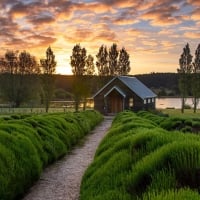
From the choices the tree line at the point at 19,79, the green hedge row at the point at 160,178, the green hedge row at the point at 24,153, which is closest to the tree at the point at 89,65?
the tree line at the point at 19,79

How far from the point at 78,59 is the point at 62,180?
5451 centimetres

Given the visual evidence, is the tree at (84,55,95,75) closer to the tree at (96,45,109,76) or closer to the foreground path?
the tree at (96,45,109,76)

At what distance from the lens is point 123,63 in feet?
256

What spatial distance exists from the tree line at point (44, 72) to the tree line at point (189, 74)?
11161 millimetres

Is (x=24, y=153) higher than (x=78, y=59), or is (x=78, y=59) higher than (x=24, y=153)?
(x=78, y=59)

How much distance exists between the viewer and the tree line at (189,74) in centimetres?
7362

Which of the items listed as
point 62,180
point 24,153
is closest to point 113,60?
point 62,180

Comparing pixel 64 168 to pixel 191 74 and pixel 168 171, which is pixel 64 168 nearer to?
pixel 168 171

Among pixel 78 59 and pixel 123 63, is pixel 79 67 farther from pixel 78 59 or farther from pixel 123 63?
pixel 123 63

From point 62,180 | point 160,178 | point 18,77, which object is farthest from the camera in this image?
point 18,77

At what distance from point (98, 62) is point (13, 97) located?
19823 mm

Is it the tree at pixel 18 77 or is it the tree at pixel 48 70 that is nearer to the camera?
the tree at pixel 48 70

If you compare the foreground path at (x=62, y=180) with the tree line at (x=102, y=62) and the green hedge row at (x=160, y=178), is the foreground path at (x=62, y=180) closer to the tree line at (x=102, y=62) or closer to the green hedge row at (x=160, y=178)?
the green hedge row at (x=160, y=178)

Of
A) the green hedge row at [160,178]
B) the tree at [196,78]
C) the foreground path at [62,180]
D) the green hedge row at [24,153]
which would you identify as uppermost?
the tree at [196,78]
